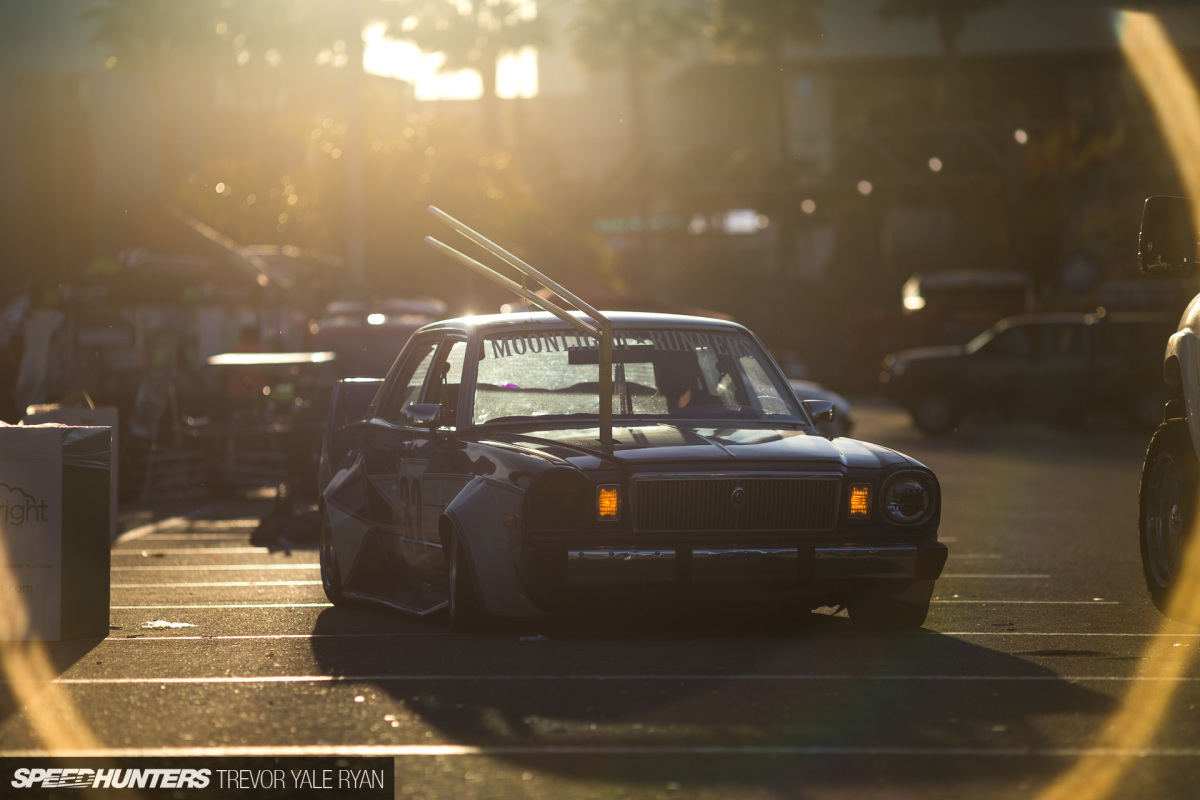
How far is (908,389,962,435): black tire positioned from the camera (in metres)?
28.7

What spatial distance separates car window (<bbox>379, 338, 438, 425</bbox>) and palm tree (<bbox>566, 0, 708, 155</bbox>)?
57.8m

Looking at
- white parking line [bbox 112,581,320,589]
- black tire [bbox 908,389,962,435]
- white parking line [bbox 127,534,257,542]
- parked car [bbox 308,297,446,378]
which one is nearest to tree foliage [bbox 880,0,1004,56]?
black tire [bbox 908,389,962,435]

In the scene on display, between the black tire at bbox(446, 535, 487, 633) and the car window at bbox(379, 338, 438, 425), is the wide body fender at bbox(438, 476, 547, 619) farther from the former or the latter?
the car window at bbox(379, 338, 438, 425)

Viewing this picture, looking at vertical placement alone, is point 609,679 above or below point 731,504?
below

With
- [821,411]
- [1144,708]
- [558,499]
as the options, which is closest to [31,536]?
[558,499]

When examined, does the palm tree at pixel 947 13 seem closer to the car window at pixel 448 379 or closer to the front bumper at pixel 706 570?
the car window at pixel 448 379

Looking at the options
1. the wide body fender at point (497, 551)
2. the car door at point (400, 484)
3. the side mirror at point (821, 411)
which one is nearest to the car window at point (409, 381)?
the car door at point (400, 484)

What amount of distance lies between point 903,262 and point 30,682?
67161 millimetres

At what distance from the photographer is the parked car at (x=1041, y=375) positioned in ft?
94.6

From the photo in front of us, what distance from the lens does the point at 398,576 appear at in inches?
343

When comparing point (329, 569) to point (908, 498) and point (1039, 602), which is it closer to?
point (908, 498)

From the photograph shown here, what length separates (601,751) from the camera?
16.8 ft

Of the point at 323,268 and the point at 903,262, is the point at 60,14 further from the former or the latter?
the point at 903,262

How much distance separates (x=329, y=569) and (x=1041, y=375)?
Result: 858 inches
